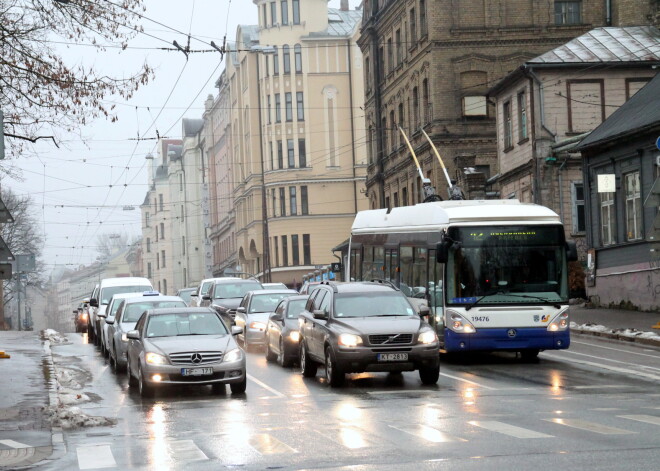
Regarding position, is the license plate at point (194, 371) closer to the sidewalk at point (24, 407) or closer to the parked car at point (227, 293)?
the sidewalk at point (24, 407)

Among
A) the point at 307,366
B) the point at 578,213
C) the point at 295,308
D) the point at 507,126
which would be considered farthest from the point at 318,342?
the point at 507,126

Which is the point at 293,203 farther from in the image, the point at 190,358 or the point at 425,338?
the point at 190,358

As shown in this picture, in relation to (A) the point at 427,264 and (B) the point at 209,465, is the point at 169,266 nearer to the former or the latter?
(A) the point at 427,264

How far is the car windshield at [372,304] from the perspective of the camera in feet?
68.1

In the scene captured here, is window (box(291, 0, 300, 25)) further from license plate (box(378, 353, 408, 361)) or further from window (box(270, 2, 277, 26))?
license plate (box(378, 353, 408, 361))

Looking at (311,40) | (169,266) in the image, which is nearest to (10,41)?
(311,40)

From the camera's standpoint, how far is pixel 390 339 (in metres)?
19.5

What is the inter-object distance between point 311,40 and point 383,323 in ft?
235

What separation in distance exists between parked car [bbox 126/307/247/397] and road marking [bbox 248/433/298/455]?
5317 mm

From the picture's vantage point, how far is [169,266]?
5531 inches

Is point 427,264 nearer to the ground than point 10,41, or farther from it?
nearer to the ground

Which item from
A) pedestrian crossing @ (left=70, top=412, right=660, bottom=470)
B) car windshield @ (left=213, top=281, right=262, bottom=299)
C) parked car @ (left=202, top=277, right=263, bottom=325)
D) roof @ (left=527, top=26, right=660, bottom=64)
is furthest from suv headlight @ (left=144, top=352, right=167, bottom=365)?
roof @ (left=527, top=26, right=660, bottom=64)

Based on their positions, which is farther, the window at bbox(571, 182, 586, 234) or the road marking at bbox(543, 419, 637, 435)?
the window at bbox(571, 182, 586, 234)

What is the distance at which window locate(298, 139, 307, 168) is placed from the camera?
297ft
